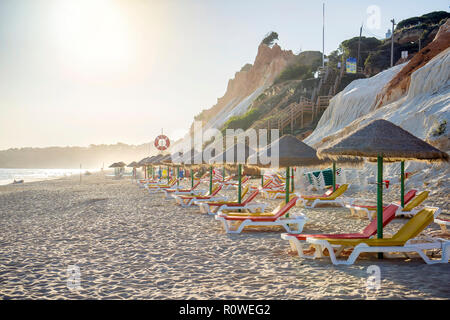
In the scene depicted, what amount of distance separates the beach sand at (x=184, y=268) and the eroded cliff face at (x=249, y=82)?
5316 centimetres

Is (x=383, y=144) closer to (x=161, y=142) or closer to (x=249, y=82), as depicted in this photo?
(x=161, y=142)

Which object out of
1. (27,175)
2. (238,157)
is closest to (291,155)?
(238,157)

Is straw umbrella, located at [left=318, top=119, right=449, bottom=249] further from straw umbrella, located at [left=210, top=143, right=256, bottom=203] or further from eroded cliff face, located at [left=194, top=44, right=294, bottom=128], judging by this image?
eroded cliff face, located at [left=194, top=44, right=294, bottom=128]

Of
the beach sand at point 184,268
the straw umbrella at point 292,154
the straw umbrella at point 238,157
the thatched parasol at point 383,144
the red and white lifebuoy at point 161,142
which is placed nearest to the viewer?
the beach sand at point 184,268

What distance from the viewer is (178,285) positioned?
430 cm

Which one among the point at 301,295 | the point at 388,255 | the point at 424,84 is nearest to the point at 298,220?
the point at 388,255

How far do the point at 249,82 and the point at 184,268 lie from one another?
70.6 metres

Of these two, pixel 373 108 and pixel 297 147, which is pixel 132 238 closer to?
pixel 297 147

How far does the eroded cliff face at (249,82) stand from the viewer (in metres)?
62.1

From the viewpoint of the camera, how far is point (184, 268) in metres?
5.02

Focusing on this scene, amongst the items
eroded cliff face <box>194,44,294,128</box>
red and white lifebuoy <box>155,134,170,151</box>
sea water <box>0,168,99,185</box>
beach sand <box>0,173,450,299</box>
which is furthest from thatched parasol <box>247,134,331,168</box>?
eroded cliff face <box>194,44,294,128</box>

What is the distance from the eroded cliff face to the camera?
6206 centimetres

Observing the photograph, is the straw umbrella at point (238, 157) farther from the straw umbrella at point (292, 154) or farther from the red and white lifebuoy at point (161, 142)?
the red and white lifebuoy at point (161, 142)

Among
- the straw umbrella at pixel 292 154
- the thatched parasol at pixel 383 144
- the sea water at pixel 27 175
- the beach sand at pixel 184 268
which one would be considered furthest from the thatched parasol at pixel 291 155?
the sea water at pixel 27 175
